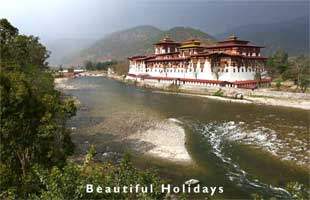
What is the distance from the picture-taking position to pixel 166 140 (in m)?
25.9

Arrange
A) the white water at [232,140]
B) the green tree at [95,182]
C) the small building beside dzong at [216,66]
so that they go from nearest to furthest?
the green tree at [95,182] → the white water at [232,140] → the small building beside dzong at [216,66]

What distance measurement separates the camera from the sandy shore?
21.9 metres

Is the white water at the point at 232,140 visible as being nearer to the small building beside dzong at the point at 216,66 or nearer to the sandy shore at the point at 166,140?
the sandy shore at the point at 166,140

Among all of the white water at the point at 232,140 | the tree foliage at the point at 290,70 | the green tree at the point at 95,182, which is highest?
the tree foliage at the point at 290,70

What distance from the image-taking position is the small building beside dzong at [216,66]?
61406mm

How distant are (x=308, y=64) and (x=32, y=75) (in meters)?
57.9

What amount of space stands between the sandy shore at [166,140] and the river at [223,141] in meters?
0.64

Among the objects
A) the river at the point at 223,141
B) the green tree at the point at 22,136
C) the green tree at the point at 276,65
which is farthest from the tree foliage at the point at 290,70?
the green tree at the point at 22,136

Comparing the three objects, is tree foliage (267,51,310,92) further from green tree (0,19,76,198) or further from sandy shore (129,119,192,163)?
green tree (0,19,76,198)

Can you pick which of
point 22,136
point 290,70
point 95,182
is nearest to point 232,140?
point 22,136

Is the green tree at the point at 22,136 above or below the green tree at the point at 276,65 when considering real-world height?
below

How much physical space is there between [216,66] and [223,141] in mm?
39800

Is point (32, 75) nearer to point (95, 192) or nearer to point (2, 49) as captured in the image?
point (2, 49)

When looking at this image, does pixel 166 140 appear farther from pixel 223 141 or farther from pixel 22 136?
pixel 22 136
